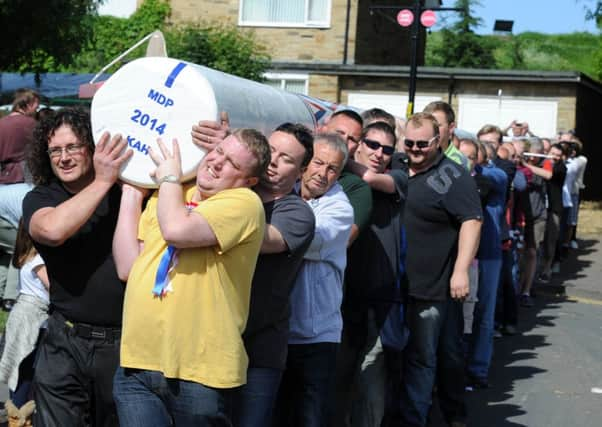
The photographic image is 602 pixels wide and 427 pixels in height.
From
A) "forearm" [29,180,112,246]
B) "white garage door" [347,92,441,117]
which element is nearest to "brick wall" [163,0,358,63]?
"white garage door" [347,92,441,117]

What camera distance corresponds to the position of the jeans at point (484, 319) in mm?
8797

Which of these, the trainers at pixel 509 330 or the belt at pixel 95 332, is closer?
the belt at pixel 95 332

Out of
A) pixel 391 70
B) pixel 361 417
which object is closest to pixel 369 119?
pixel 361 417

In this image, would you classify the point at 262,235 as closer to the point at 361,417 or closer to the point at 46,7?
the point at 361,417

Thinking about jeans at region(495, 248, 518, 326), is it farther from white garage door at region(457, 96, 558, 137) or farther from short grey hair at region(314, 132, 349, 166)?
white garage door at region(457, 96, 558, 137)

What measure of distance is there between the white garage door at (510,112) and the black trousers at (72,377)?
21899mm

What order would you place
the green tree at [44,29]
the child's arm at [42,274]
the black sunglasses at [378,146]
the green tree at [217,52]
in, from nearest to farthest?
1. the child's arm at [42,274]
2. the black sunglasses at [378,146]
3. the green tree at [44,29]
4. the green tree at [217,52]

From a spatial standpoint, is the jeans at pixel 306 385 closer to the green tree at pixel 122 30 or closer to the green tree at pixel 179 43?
the green tree at pixel 179 43

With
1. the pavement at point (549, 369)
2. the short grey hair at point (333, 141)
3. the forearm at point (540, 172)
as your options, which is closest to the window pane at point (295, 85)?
the pavement at point (549, 369)

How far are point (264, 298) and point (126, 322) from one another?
2.29 ft

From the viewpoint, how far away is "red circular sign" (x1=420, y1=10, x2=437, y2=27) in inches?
687

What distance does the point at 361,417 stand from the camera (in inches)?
239

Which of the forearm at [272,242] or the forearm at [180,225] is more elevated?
the forearm at [180,225]

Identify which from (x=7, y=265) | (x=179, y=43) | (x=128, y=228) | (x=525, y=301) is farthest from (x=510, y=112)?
(x=128, y=228)
